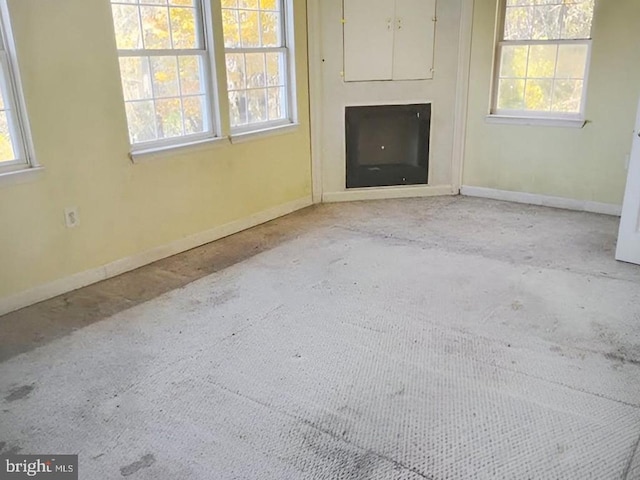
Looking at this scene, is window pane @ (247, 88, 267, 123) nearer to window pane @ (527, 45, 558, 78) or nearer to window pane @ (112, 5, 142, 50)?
window pane @ (112, 5, 142, 50)

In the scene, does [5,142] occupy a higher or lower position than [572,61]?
lower

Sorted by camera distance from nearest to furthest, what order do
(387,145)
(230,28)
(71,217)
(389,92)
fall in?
1. (71,217)
2. (230,28)
3. (389,92)
4. (387,145)

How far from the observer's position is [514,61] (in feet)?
16.3

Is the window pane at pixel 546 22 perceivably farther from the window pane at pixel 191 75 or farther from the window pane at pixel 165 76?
the window pane at pixel 165 76

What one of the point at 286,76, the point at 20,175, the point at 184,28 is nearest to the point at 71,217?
the point at 20,175

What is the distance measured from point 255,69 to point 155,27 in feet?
3.31

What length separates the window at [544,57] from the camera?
4.62 meters

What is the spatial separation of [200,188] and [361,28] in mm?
2167

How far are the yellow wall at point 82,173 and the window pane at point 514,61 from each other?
2.66 metres

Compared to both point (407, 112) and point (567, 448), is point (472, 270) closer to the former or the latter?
point (567, 448)

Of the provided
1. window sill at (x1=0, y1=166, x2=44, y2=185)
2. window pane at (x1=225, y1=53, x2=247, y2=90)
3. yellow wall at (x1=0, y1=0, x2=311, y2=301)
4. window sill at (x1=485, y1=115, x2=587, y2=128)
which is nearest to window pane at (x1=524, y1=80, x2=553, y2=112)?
window sill at (x1=485, y1=115, x2=587, y2=128)

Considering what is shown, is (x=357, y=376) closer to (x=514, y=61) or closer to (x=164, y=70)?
(x=164, y=70)

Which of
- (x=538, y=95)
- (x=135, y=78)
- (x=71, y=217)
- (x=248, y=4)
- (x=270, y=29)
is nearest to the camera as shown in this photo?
(x=71, y=217)

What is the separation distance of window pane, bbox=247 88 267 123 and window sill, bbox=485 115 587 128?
2.16 metres
